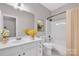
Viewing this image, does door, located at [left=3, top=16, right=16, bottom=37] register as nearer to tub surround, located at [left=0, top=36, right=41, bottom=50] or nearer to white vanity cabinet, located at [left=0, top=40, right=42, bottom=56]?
tub surround, located at [left=0, top=36, right=41, bottom=50]

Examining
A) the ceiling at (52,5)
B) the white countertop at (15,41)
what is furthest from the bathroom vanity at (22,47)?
the ceiling at (52,5)

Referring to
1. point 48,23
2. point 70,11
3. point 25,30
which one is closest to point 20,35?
point 25,30

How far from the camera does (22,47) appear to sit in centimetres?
154

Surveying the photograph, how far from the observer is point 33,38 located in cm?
160

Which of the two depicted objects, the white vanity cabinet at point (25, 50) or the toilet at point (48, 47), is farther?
the toilet at point (48, 47)

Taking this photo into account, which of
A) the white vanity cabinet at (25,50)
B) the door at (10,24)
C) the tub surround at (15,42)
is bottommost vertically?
the white vanity cabinet at (25,50)

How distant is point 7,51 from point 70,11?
0.95 m

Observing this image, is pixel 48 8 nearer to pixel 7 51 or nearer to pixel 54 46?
pixel 54 46

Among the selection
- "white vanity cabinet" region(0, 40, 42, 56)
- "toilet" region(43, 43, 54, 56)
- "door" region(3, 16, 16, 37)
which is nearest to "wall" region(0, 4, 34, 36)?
"door" region(3, 16, 16, 37)

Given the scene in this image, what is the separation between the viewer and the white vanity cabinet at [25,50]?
4.76 ft

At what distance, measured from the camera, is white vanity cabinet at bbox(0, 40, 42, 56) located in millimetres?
1450

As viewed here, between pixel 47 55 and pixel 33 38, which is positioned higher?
pixel 33 38

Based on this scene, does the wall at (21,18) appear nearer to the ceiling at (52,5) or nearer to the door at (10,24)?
the door at (10,24)

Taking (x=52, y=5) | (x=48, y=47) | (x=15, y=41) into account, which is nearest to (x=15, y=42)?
(x=15, y=41)
